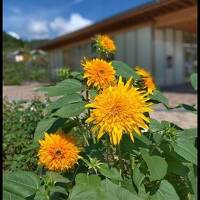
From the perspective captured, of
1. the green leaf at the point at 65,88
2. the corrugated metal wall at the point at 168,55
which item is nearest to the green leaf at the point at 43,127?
the green leaf at the point at 65,88

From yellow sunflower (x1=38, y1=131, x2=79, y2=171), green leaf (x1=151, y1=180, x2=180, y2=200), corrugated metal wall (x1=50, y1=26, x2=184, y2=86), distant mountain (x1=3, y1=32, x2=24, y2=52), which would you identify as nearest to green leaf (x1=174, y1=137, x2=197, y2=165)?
green leaf (x1=151, y1=180, x2=180, y2=200)

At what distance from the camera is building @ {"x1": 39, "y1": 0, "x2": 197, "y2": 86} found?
51.4 feet

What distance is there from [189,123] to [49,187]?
5.86 meters

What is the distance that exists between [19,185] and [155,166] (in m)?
0.45

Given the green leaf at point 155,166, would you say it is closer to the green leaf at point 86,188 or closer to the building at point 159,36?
the green leaf at point 86,188

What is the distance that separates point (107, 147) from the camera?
182 centimetres

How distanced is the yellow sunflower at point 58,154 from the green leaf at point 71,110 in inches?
A: 3.3

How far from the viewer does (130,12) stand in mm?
16578

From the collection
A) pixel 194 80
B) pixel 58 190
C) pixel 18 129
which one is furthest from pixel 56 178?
pixel 18 129

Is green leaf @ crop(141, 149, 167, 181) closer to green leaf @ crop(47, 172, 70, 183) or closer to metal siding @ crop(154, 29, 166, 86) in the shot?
green leaf @ crop(47, 172, 70, 183)

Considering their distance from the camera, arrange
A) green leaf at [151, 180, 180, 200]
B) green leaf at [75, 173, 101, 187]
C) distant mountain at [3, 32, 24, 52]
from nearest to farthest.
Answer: green leaf at [75, 173, 101, 187]
green leaf at [151, 180, 180, 200]
distant mountain at [3, 32, 24, 52]

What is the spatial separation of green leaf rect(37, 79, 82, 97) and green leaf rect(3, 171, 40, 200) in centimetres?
33

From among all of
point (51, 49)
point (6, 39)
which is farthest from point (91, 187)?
point (6, 39)

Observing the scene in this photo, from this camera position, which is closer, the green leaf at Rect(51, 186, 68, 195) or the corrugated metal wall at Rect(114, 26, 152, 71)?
the green leaf at Rect(51, 186, 68, 195)
